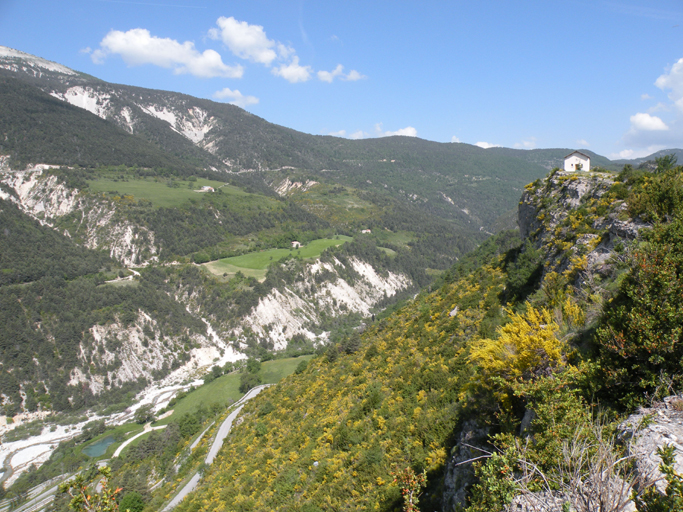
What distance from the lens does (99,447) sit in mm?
55219

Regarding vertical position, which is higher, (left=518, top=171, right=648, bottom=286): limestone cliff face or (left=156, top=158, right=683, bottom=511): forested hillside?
(left=518, top=171, right=648, bottom=286): limestone cliff face

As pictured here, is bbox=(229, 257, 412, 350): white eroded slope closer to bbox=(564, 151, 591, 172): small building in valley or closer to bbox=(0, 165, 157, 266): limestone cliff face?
bbox=(0, 165, 157, 266): limestone cliff face

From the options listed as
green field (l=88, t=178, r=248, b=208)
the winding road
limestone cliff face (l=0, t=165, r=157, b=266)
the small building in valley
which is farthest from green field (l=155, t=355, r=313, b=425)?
green field (l=88, t=178, r=248, b=208)

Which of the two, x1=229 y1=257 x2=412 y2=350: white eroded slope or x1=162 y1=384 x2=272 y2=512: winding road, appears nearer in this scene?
x1=162 y1=384 x2=272 y2=512: winding road

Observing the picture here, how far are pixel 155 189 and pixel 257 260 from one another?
204 feet

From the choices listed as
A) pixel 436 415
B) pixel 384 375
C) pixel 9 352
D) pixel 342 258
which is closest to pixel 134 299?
pixel 9 352

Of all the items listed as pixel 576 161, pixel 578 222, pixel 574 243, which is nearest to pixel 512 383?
pixel 574 243

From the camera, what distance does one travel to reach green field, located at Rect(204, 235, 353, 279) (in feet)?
331

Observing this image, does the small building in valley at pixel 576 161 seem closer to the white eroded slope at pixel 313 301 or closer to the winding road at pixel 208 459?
the winding road at pixel 208 459

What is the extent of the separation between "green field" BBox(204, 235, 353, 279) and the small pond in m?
49.5

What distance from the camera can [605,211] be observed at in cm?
1352

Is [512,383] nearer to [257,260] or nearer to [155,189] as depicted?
[257,260]

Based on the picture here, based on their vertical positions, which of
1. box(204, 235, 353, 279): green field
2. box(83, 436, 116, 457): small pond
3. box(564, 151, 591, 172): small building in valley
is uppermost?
box(564, 151, 591, 172): small building in valley

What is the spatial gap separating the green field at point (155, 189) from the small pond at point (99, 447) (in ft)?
281
